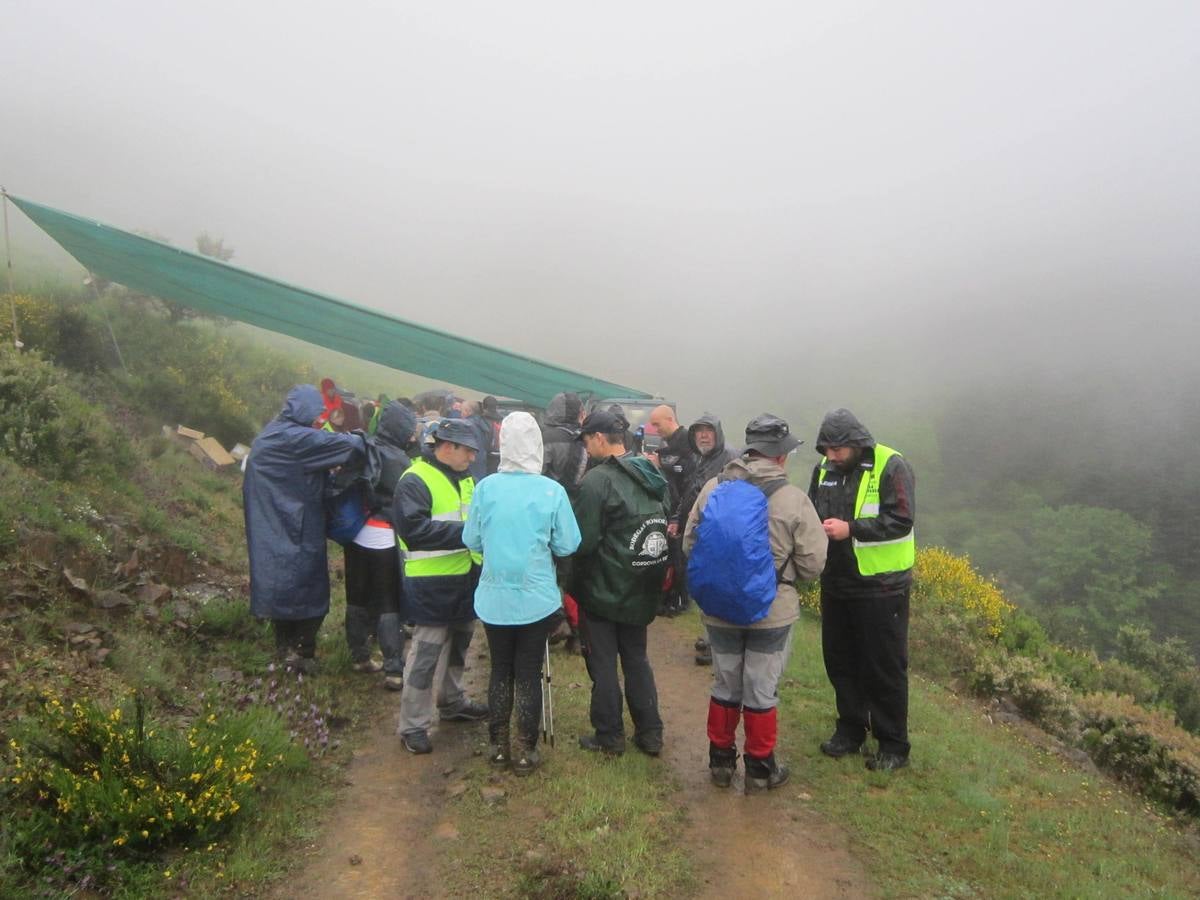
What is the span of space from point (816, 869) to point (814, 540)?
1.63 m

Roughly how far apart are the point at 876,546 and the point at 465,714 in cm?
296

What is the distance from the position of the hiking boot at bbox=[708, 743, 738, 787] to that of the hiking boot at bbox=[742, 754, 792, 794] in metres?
0.08

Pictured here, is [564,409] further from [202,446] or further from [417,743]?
[202,446]

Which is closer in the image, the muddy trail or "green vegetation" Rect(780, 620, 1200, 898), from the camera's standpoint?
the muddy trail

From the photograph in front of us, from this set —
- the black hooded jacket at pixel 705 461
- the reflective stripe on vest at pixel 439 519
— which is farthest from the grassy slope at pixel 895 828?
the black hooded jacket at pixel 705 461

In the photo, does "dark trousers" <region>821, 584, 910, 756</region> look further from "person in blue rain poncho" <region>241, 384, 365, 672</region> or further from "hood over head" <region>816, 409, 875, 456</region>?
"person in blue rain poncho" <region>241, 384, 365, 672</region>

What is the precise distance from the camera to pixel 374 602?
5.45 metres

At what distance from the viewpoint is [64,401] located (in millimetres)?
6871

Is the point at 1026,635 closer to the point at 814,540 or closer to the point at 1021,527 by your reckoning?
the point at 814,540

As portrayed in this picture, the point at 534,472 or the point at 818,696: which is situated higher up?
the point at 534,472

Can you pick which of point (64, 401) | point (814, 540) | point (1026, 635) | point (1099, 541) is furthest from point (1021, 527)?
point (64, 401)

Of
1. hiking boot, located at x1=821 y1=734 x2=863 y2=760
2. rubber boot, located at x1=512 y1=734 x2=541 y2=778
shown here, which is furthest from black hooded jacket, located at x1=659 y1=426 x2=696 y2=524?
rubber boot, located at x1=512 y1=734 x2=541 y2=778

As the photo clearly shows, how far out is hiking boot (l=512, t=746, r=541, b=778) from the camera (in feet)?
13.3

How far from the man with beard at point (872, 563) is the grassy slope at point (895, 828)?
437 mm
